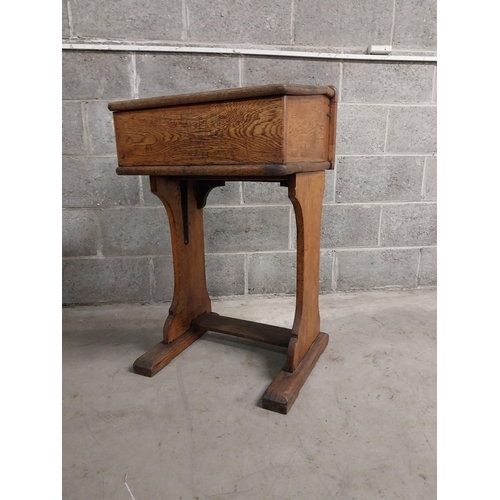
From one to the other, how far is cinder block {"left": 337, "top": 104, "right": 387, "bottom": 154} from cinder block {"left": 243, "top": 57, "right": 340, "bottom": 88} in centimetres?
17

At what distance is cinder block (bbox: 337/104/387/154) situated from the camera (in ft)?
6.14

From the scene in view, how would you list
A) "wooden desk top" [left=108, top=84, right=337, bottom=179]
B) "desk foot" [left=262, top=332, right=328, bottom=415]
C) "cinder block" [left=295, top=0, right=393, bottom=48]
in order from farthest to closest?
"cinder block" [left=295, top=0, right=393, bottom=48]
"desk foot" [left=262, top=332, right=328, bottom=415]
"wooden desk top" [left=108, top=84, right=337, bottom=179]

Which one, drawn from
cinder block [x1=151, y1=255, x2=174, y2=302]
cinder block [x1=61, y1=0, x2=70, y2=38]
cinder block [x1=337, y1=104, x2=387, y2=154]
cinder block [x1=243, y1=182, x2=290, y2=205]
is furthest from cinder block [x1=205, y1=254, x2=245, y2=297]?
cinder block [x1=61, y1=0, x2=70, y2=38]

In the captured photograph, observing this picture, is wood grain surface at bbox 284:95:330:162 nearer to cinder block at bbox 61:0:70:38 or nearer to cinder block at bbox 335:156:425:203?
cinder block at bbox 335:156:425:203

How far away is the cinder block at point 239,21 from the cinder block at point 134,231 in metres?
0.83

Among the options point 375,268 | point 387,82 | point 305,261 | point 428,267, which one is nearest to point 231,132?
point 305,261

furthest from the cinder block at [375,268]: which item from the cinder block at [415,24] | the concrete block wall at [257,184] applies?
the cinder block at [415,24]

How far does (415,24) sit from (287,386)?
1.78m

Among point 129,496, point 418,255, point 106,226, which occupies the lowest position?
point 129,496

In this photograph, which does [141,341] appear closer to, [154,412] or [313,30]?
[154,412]

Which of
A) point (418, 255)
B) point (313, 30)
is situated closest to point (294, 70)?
point (313, 30)

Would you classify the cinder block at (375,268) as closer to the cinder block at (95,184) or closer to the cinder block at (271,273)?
the cinder block at (271,273)

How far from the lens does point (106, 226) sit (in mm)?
1863

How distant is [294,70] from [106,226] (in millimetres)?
1172
